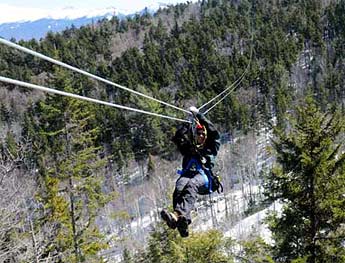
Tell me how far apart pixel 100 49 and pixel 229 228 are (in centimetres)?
5682

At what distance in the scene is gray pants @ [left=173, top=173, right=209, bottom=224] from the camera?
18.6 ft

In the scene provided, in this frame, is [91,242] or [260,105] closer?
[91,242]

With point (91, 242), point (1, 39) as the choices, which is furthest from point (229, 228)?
point (1, 39)

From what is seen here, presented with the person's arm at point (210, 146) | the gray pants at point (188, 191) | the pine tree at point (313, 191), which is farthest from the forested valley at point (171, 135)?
the gray pants at point (188, 191)

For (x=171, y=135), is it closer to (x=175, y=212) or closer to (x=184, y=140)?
(x=184, y=140)

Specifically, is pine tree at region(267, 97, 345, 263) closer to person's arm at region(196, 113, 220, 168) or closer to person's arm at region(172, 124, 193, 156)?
person's arm at region(196, 113, 220, 168)

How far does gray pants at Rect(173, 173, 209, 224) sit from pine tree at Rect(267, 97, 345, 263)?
5446mm

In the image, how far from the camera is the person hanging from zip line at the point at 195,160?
5.81 metres

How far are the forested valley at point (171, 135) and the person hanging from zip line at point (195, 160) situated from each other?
15.6 ft

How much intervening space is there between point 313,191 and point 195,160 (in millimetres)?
5843

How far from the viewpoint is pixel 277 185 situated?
38.7 feet

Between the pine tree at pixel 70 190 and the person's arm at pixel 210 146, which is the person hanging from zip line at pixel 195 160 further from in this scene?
the pine tree at pixel 70 190

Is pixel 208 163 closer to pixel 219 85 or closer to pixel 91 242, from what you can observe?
pixel 91 242

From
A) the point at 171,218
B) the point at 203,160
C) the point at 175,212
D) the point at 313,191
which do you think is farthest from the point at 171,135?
the point at 171,218
